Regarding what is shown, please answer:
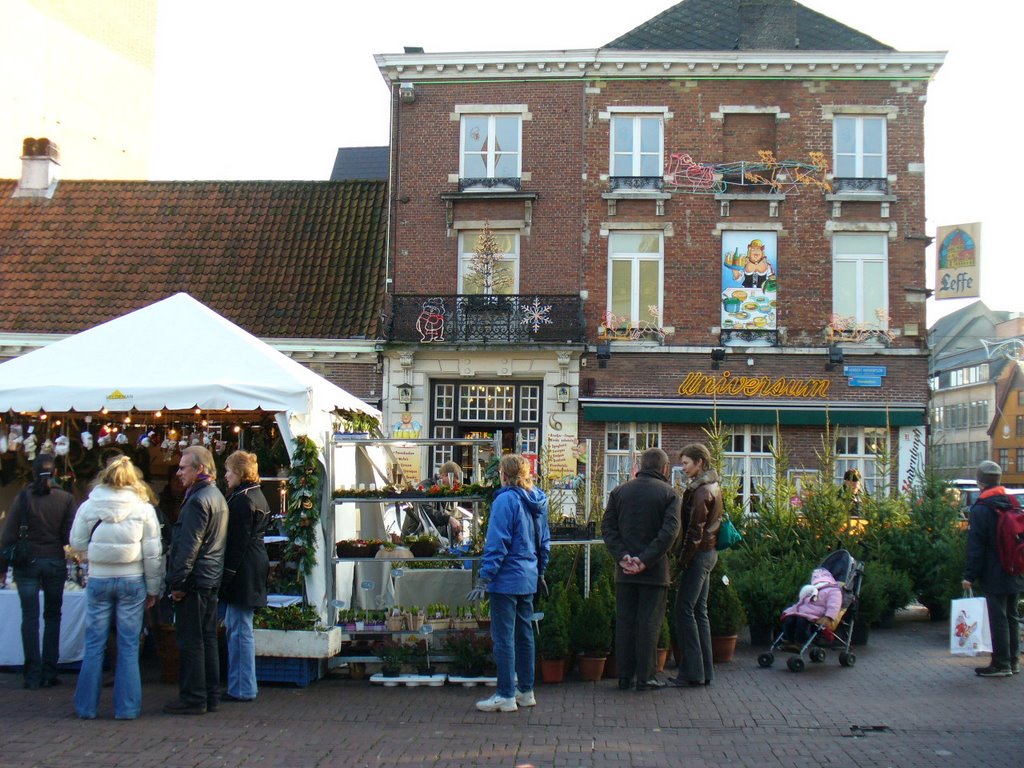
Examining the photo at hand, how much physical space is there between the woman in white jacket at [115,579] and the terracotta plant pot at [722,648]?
4.89 meters

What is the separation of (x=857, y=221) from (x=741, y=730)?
54.4 ft

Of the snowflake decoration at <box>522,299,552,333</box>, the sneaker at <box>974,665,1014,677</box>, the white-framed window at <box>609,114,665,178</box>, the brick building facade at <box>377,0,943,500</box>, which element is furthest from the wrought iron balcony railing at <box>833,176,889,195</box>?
the sneaker at <box>974,665,1014,677</box>

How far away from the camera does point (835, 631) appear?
9.90m

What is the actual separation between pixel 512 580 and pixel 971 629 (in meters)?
4.23

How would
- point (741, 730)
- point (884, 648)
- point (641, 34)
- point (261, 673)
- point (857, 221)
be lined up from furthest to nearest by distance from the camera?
1. point (641, 34)
2. point (857, 221)
3. point (884, 648)
4. point (261, 673)
5. point (741, 730)

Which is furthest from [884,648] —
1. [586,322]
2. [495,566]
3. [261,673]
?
[586,322]

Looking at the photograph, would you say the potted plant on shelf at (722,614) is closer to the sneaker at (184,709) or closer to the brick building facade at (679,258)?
the sneaker at (184,709)

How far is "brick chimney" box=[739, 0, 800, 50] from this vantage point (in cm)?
2298

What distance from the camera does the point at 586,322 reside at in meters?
22.1

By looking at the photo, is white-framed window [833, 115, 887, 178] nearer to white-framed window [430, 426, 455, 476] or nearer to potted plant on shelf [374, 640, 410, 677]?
white-framed window [430, 426, 455, 476]

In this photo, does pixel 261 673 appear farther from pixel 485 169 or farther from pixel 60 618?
pixel 485 169

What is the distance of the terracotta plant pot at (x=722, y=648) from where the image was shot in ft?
32.1

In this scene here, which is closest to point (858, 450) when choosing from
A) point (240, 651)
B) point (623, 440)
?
point (623, 440)

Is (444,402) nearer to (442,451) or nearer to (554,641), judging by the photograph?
(442,451)
